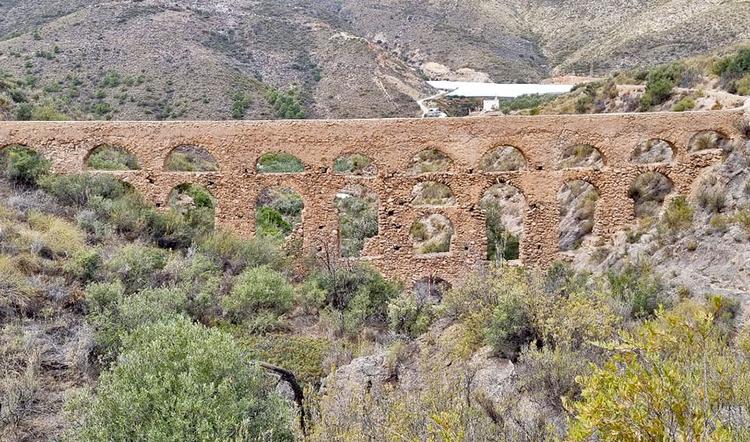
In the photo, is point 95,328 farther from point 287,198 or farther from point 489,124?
point 287,198

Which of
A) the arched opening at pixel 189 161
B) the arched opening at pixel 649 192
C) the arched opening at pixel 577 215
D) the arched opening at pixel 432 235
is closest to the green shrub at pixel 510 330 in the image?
the arched opening at pixel 577 215

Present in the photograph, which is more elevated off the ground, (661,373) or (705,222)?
(661,373)

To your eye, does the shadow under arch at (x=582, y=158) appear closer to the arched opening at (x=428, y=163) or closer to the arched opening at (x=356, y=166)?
the arched opening at (x=428, y=163)

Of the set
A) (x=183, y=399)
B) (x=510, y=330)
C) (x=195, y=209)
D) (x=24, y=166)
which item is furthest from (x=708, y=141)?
(x=24, y=166)

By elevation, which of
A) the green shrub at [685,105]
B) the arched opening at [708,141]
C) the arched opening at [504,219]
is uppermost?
the green shrub at [685,105]

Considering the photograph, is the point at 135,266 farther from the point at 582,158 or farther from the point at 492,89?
the point at 492,89

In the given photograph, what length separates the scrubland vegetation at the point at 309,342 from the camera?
11.9 feet

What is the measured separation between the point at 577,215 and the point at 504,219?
9.63 ft

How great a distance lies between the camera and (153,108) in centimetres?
3456

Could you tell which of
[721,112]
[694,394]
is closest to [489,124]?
[721,112]

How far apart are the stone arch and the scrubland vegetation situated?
8.48 feet

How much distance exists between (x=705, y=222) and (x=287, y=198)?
2038 centimetres

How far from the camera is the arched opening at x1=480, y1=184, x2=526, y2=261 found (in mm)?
20047

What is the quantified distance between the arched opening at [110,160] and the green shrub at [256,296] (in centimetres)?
859
